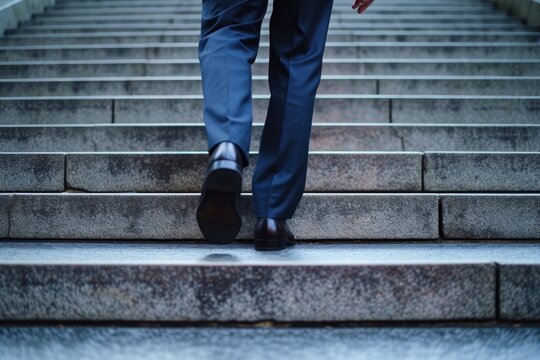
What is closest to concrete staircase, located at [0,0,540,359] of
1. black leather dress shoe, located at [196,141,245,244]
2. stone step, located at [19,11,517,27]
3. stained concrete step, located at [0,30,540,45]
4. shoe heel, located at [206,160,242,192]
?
black leather dress shoe, located at [196,141,245,244]

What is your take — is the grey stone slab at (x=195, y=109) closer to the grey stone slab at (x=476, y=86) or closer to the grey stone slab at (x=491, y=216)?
the grey stone slab at (x=476, y=86)

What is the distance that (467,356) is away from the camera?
1.41 meters

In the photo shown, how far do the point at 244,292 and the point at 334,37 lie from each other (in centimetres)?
409

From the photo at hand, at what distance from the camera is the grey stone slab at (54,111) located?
3449 mm

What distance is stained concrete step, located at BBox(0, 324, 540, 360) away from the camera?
1426mm

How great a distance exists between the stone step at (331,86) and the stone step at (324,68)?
408mm

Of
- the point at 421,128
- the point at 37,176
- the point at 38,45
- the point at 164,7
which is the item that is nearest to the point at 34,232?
the point at 37,176

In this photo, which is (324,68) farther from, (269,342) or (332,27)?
(269,342)

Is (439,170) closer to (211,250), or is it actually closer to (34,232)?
(211,250)

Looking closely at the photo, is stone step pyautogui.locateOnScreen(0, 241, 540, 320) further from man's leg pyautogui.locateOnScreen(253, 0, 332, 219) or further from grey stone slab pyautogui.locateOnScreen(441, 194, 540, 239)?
grey stone slab pyautogui.locateOnScreen(441, 194, 540, 239)

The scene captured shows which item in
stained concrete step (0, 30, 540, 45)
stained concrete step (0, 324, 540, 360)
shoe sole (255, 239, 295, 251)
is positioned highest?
stained concrete step (0, 30, 540, 45)

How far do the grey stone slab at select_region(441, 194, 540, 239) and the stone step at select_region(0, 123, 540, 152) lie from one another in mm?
792

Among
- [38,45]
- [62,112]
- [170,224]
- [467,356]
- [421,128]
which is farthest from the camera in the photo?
[38,45]

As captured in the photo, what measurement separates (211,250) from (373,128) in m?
1.39
